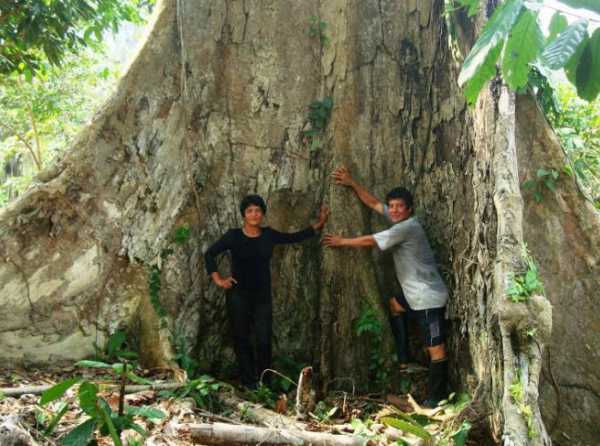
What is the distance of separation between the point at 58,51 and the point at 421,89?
467 centimetres

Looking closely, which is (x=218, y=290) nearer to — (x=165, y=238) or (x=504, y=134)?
(x=165, y=238)

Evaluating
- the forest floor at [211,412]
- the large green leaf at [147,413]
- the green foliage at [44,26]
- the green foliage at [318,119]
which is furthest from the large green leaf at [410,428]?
the green foliage at [44,26]

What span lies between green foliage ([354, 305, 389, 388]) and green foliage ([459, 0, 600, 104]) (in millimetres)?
3833

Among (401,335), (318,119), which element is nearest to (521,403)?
(401,335)

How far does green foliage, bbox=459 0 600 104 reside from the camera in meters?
1.62

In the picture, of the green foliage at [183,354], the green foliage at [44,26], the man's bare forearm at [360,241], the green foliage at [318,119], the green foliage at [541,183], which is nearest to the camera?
the green foliage at [541,183]

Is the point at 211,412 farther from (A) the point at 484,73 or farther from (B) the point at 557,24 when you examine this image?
(B) the point at 557,24

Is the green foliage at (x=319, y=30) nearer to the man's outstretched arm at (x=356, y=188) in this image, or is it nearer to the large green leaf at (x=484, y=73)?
the man's outstretched arm at (x=356, y=188)

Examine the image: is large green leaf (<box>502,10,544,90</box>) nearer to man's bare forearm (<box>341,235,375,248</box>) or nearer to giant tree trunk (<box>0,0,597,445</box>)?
giant tree trunk (<box>0,0,597,445</box>)

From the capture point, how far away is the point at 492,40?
64.6 inches

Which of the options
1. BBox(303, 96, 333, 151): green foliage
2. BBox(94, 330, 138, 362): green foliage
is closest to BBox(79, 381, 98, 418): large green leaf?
BBox(94, 330, 138, 362): green foliage

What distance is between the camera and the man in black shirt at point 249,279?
5.45m

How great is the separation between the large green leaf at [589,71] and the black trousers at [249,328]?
413 centimetres

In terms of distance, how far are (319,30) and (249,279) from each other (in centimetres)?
265
